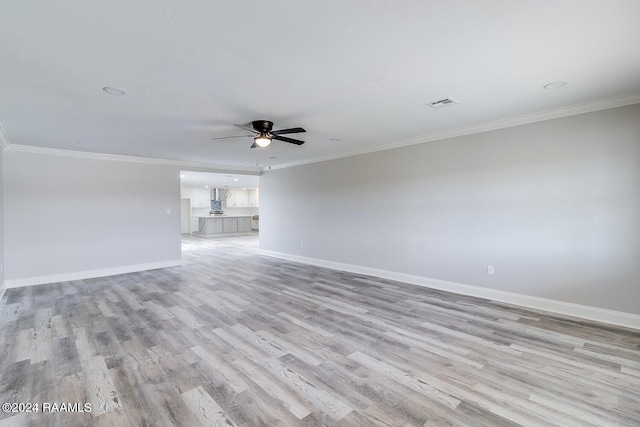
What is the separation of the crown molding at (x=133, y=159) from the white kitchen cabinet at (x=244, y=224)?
656 centimetres

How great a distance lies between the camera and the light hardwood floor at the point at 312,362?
194cm

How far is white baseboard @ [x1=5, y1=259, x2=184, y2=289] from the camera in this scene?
514cm

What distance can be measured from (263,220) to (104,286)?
13.6ft

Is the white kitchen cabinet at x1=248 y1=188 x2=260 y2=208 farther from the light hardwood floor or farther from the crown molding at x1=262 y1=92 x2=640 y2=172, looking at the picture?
the light hardwood floor

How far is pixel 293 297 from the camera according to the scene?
4445mm

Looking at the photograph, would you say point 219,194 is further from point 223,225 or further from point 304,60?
point 304,60

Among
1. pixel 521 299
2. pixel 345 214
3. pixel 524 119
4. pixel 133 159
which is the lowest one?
pixel 521 299

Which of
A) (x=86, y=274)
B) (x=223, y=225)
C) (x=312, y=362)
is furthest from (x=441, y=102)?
(x=223, y=225)

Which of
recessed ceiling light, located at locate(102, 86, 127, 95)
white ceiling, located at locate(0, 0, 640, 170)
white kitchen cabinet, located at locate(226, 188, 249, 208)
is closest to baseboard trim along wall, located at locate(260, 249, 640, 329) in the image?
white ceiling, located at locate(0, 0, 640, 170)

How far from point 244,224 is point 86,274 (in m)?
9.00

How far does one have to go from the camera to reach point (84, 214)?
5773 mm

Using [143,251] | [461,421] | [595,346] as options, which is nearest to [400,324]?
[461,421]

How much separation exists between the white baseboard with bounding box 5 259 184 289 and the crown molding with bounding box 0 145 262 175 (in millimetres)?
2268

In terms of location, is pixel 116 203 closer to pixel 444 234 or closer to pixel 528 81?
pixel 444 234
